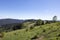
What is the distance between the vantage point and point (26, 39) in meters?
36.5

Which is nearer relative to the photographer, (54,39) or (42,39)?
(54,39)

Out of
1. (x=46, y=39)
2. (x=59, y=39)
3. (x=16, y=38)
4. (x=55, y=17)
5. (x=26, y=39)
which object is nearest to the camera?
(x=59, y=39)

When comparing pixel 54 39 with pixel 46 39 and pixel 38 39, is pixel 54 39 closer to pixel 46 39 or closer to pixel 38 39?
pixel 46 39

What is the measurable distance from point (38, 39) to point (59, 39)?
5893 mm

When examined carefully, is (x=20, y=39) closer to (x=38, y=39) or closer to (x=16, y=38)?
(x=16, y=38)

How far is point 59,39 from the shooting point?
95.6 ft

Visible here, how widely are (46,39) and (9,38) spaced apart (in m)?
14.7

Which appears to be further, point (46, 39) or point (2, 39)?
point (2, 39)

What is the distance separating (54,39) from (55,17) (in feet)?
452

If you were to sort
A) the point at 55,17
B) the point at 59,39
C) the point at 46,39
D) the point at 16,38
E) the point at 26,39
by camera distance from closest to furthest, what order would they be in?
the point at 59,39, the point at 46,39, the point at 26,39, the point at 16,38, the point at 55,17

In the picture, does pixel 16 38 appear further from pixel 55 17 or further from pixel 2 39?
pixel 55 17

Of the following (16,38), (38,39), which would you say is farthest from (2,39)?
(38,39)

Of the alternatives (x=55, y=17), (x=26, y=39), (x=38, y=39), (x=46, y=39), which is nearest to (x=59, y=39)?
(x=46, y=39)

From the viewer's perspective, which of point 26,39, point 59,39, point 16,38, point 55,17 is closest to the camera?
point 59,39
